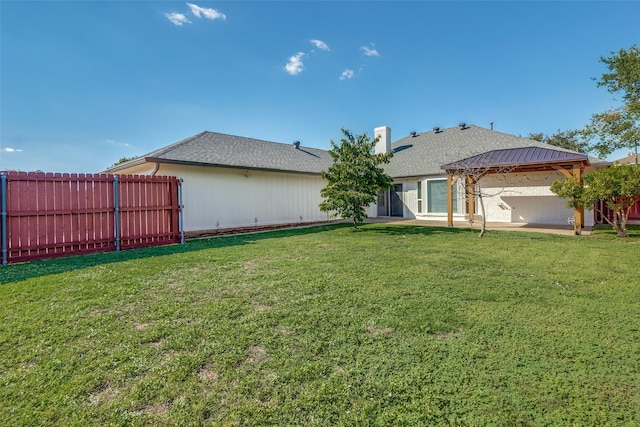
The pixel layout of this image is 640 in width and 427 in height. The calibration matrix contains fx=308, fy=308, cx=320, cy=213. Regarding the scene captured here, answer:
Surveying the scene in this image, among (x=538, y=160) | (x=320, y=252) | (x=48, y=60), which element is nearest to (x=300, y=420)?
(x=320, y=252)

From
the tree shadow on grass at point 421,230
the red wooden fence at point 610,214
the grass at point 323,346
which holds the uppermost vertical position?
the red wooden fence at point 610,214

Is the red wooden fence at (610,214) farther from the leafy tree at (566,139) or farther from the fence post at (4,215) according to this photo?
the fence post at (4,215)

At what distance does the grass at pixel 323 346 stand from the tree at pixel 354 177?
5490 mm

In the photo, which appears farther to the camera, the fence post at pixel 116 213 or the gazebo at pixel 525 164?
the gazebo at pixel 525 164

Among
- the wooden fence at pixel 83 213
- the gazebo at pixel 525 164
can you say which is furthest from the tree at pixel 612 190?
the wooden fence at pixel 83 213

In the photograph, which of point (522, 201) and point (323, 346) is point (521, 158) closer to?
point (522, 201)

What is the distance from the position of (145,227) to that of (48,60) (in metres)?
7.76

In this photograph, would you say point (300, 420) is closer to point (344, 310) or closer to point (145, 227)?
point (344, 310)

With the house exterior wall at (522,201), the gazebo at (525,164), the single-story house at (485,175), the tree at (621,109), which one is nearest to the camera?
the gazebo at (525,164)

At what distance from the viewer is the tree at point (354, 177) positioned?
11.1 meters

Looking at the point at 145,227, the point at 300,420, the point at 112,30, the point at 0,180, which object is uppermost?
the point at 112,30

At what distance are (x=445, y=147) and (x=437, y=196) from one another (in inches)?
142

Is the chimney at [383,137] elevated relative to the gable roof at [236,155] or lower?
elevated

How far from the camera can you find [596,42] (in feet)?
47.7
